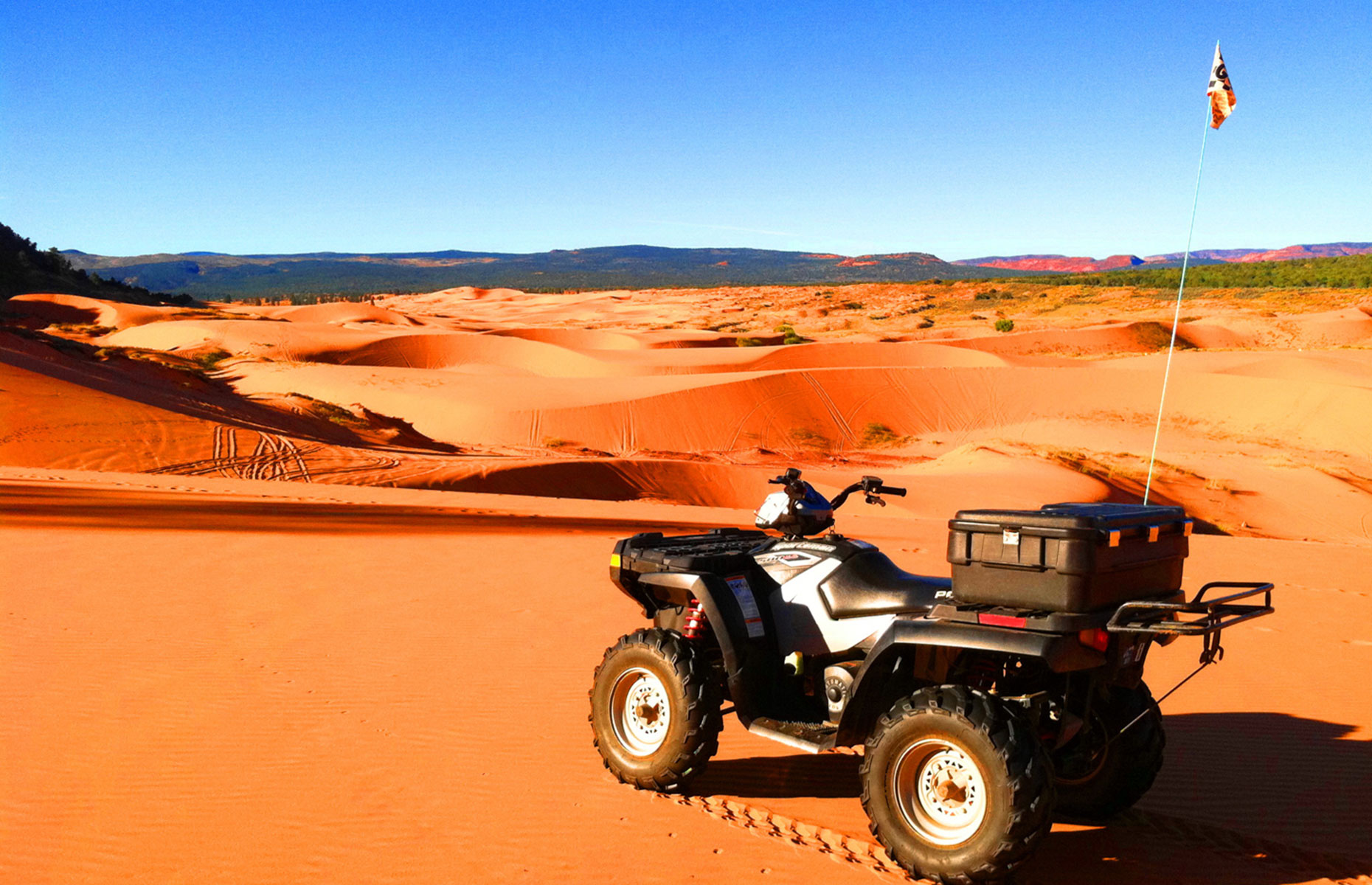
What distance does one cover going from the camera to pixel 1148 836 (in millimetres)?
4832

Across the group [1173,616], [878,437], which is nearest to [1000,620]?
[1173,616]

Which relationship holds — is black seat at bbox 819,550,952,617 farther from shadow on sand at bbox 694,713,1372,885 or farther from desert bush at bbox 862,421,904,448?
desert bush at bbox 862,421,904,448

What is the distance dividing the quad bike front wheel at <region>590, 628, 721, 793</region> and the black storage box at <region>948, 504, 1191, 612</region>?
1304mm

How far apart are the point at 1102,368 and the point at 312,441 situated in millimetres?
25219

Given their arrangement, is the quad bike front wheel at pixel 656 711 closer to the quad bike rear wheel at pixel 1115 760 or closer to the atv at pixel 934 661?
the atv at pixel 934 661

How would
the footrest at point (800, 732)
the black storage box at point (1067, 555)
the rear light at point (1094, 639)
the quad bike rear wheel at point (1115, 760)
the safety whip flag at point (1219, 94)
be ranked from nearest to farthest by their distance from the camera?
the black storage box at point (1067, 555), the rear light at point (1094, 639), the footrest at point (800, 732), the quad bike rear wheel at point (1115, 760), the safety whip flag at point (1219, 94)

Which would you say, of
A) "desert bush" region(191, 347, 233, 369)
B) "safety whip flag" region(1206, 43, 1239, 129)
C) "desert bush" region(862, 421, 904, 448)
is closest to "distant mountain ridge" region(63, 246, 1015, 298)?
"desert bush" region(191, 347, 233, 369)

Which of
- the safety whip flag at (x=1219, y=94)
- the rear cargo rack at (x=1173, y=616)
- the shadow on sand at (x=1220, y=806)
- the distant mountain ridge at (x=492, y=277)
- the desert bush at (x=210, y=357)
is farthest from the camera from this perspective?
the distant mountain ridge at (x=492, y=277)

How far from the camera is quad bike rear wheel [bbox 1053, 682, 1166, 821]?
15.7 feet

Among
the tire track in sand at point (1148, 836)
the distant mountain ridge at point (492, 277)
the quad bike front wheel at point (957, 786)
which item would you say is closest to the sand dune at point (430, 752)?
the tire track in sand at point (1148, 836)

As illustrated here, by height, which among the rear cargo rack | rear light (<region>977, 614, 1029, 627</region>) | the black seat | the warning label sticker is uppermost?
the rear cargo rack

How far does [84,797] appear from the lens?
4.62 metres

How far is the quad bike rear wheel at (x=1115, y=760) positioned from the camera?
479 centimetres

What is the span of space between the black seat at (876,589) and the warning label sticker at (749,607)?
1.11 feet
